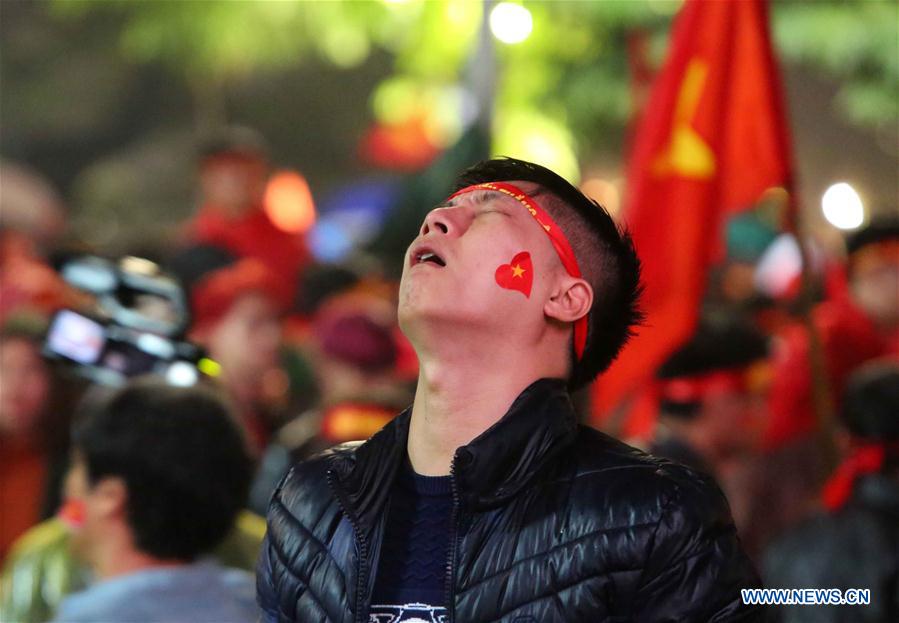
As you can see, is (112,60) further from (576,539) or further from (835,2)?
(576,539)

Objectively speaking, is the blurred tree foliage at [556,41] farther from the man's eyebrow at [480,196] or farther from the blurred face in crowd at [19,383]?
the man's eyebrow at [480,196]

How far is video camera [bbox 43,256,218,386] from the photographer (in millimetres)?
4250

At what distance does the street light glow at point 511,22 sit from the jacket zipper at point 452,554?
5.47m

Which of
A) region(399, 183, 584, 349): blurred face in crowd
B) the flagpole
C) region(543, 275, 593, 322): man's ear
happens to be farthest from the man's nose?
the flagpole

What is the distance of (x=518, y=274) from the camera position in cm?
251

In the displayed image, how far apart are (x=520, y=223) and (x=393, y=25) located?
8106 millimetres

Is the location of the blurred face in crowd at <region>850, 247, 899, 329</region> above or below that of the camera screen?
above

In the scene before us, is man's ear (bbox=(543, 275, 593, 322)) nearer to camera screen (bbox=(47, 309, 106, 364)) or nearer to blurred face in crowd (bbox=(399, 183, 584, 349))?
blurred face in crowd (bbox=(399, 183, 584, 349))

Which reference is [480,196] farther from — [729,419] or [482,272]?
[729,419]

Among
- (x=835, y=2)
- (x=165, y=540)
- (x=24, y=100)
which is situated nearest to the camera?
(x=165, y=540)

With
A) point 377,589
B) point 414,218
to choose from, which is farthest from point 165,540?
point 414,218

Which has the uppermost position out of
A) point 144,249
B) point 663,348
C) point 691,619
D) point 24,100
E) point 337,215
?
point 24,100

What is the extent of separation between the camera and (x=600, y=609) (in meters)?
2.23

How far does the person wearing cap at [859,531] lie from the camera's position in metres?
3.86
